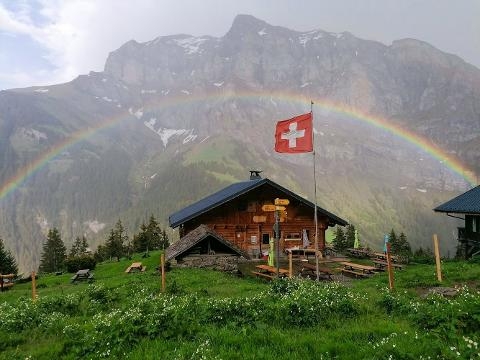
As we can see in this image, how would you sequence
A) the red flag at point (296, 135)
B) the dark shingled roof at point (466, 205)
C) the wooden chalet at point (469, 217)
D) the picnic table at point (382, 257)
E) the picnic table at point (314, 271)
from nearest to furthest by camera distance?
the red flag at point (296, 135) → the picnic table at point (314, 271) → the dark shingled roof at point (466, 205) → the picnic table at point (382, 257) → the wooden chalet at point (469, 217)

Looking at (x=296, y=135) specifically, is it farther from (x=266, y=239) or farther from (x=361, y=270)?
(x=266, y=239)

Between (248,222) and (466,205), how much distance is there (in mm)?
21353

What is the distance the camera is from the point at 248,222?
4353cm

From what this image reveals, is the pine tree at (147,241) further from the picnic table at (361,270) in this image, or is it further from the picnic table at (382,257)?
the picnic table at (361,270)

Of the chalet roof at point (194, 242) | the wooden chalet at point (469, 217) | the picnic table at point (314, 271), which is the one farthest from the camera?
the wooden chalet at point (469, 217)

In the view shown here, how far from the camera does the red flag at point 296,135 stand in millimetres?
20984

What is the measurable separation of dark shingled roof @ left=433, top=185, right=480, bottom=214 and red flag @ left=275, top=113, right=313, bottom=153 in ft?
74.9

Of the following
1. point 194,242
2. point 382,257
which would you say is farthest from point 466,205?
point 194,242

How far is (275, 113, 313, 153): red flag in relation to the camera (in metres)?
21.0

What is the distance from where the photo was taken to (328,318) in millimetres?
11469

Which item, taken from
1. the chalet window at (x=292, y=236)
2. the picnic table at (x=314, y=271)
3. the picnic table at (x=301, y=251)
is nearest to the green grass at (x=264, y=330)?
the picnic table at (x=314, y=271)

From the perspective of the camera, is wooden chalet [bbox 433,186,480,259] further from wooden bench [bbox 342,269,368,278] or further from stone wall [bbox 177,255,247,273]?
stone wall [bbox 177,255,247,273]

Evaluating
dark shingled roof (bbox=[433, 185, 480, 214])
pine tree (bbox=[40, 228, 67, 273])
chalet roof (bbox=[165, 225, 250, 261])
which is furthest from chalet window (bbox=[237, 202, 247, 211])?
pine tree (bbox=[40, 228, 67, 273])

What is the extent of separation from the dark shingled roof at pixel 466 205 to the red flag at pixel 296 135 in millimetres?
22830
